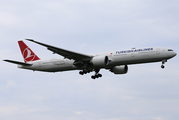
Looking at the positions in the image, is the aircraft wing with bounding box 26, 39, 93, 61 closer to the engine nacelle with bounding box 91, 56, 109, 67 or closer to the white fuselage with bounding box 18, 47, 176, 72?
the engine nacelle with bounding box 91, 56, 109, 67

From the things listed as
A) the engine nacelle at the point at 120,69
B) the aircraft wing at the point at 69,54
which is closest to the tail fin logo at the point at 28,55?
the aircraft wing at the point at 69,54

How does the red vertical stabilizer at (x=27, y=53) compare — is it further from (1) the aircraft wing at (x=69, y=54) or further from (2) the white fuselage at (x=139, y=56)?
(2) the white fuselage at (x=139, y=56)

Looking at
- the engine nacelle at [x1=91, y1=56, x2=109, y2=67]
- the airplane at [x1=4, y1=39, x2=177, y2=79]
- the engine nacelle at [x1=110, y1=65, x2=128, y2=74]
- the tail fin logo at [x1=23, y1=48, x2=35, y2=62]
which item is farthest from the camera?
the tail fin logo at [x1=23, y1=48, x2=35, y2=62]

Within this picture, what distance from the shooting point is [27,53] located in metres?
53.2

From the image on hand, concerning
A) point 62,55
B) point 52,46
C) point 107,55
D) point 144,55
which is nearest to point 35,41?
point 52,46

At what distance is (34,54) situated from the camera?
52656mm

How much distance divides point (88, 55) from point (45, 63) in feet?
24.1

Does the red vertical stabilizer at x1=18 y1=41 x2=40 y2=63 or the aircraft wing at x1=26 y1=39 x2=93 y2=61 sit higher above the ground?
the red vertical stabilizer at x1=18 y1=41 x2=40 y2=63

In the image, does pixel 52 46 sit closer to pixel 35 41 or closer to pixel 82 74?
pixel 35 41

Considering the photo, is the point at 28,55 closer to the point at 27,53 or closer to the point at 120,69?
the point at 27,53

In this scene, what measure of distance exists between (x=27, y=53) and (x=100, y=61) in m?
14.4

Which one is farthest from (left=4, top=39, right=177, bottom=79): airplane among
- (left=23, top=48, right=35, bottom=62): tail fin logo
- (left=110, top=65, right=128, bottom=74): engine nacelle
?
(left=23, top=48, right=35, bottom=62): tail fin logo

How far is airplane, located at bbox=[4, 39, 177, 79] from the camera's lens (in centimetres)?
4373

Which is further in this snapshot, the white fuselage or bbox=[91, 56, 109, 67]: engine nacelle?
bbox=[91, 56, 109, 67]: engine nacelle
